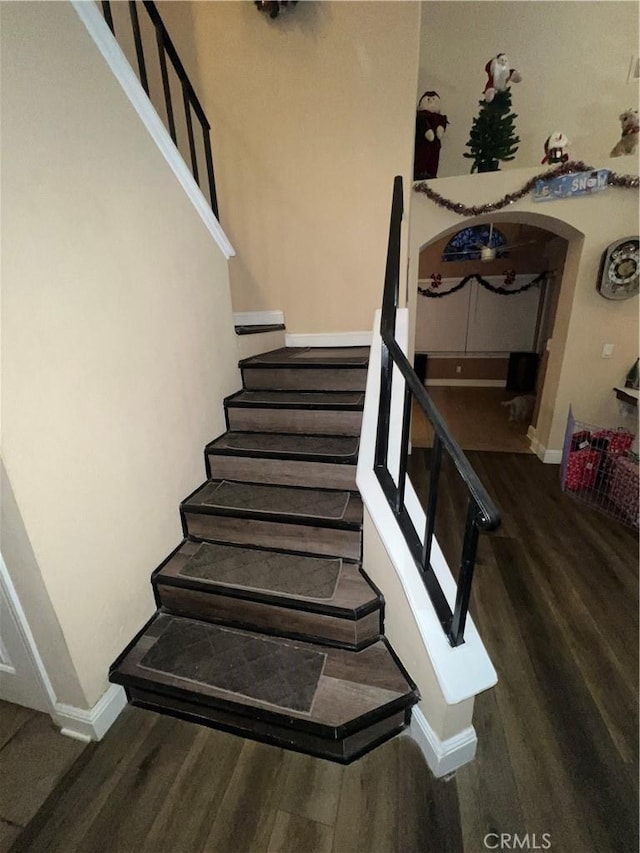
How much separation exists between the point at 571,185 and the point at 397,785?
3.88 metres

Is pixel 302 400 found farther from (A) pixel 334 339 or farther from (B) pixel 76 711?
(B) pixel 76 711

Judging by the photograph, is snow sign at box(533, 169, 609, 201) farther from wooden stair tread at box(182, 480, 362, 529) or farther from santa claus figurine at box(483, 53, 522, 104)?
wooden stair tread at box(182, 480, 362, 529)

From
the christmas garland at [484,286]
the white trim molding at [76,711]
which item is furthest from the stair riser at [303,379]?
the christmas garland at [484,286]

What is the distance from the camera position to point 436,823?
1.06 meters

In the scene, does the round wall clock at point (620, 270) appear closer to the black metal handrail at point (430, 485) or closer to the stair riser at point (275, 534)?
the black metal handrail at point (430, 485)

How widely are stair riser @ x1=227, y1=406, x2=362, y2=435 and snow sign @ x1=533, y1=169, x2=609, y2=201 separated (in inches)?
100

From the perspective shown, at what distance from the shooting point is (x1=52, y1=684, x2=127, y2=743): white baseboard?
129cm

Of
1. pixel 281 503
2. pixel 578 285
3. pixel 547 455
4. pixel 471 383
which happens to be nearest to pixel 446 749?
pixel 281 503

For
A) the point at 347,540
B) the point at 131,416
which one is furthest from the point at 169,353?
the point at 347,540

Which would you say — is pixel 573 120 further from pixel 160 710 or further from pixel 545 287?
pixel 160 710

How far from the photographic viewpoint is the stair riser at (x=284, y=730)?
121 centimetres

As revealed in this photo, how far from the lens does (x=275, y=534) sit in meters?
1.70

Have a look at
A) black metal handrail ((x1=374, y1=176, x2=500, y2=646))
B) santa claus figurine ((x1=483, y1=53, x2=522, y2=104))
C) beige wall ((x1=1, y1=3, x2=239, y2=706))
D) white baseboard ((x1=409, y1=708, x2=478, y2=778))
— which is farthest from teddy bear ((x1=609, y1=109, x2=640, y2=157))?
white baseboard ((x1=409, y1=708, x2=478, y2=778))

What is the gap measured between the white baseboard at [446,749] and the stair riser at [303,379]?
1.60 metres
